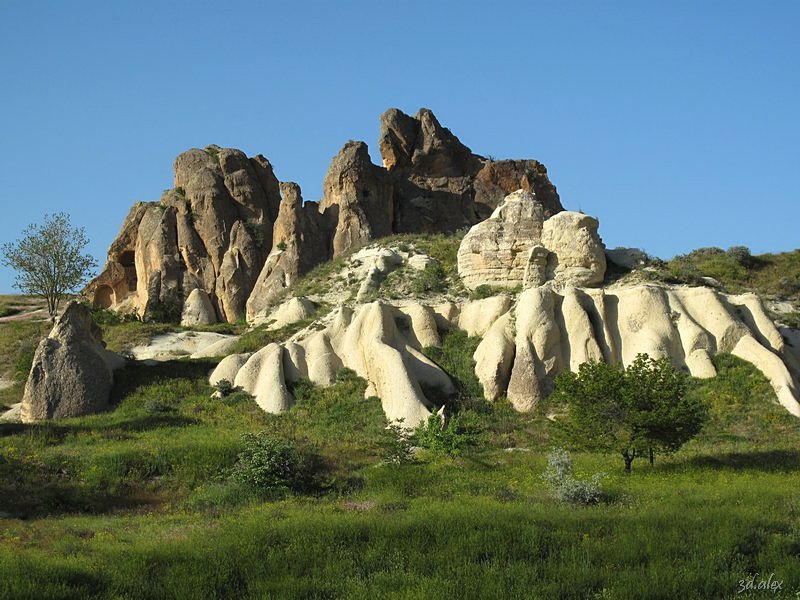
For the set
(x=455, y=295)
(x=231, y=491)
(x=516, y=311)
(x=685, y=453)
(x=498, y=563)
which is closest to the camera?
(x=498, y=563)

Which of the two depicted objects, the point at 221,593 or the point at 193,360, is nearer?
the point at 221,593

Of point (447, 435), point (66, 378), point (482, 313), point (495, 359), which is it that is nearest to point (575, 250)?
point (482, 313)

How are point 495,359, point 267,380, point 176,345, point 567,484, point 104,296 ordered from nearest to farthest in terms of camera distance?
point 567,484 < point 495,359 < point 267,380 < point 176,345 < point 104,296

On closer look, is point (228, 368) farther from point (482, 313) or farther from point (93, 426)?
point (482, 313)

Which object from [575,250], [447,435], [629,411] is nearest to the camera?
[629,411]

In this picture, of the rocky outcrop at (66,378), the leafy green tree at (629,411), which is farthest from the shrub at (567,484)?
the rocky outcrop at (66,378)

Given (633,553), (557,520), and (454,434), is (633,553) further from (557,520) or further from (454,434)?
(454,434)

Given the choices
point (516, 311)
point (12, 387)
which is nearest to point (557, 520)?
point (516, 311)

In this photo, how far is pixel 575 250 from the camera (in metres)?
34.7

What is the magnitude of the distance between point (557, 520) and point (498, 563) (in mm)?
2288

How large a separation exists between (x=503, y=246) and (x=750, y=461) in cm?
1691

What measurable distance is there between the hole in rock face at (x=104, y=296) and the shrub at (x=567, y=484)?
50.7 m

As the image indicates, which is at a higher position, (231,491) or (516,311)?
(516,311)

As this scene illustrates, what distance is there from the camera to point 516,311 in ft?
101
